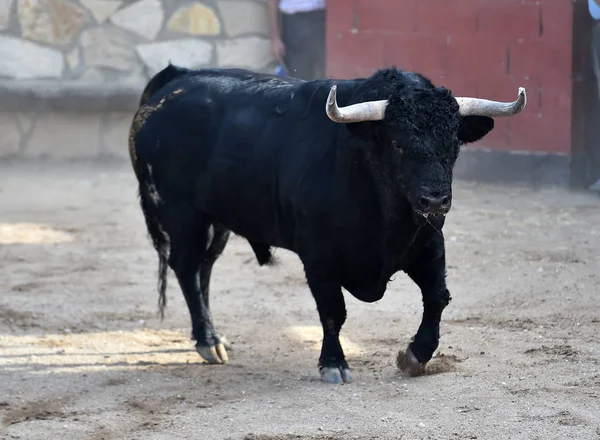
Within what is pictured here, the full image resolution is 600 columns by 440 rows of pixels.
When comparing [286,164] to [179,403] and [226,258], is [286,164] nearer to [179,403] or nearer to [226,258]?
[179,403]

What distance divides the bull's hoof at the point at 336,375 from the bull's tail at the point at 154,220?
1.26m

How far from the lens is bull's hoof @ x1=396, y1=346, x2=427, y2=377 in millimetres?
4840

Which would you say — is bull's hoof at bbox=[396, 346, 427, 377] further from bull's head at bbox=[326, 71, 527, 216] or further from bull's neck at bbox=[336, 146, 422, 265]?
bull's head at bbox=[326, 71, 527, 216]

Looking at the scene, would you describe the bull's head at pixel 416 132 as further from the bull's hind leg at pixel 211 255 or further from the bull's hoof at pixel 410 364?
the bull's hind leg at pixel 211 255

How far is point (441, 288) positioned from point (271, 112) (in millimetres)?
1129

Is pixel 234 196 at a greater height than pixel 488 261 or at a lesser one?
greater

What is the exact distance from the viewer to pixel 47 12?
1101 centimetres

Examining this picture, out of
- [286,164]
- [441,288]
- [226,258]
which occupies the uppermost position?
[286,164]

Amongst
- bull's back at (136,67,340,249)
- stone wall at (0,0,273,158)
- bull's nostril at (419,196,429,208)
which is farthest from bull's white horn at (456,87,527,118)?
stone wall at (0,0,273,158)

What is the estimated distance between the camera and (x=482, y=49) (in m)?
9.67

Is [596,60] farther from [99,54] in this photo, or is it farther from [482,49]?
[99,54]

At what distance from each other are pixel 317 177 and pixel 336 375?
0.83 m

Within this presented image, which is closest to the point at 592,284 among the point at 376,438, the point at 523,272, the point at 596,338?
the point at 523,272

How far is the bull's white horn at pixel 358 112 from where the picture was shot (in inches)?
174
